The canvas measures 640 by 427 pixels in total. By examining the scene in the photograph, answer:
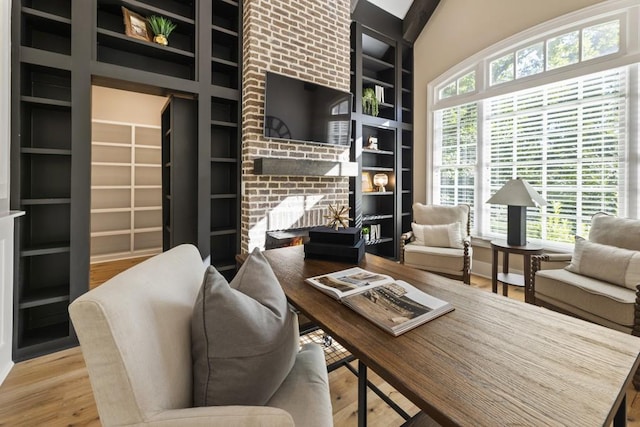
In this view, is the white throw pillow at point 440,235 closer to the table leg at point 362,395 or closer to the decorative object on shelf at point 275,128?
the decorative object on shelf at point 275,128

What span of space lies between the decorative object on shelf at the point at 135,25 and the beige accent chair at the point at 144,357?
2.52 meters

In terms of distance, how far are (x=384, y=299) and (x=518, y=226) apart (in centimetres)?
244

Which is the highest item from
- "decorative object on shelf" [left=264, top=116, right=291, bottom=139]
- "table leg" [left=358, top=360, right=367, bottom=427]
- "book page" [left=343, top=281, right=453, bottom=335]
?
"decorative object on shelf" [left=264, top=116, right=291, bottom=139]

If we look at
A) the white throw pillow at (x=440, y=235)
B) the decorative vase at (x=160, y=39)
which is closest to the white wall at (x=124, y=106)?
the decorative vase at (x=160, y=39)

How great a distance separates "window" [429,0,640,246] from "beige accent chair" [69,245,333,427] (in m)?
3.53

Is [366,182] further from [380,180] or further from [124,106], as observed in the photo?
[124,106]

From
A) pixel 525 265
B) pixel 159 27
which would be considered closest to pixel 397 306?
pixel 525 265

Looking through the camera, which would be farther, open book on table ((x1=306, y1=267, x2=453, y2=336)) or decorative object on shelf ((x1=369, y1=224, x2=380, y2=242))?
decorative object on shelf ((x1=369, y1=224, x2=380, y2=242))

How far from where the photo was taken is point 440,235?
134 inches

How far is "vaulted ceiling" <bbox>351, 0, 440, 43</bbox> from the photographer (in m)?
4.09

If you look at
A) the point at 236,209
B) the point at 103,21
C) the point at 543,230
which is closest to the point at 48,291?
the point at 236,209

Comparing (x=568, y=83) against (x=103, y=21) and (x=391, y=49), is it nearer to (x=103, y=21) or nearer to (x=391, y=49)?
(x=391, y=49)

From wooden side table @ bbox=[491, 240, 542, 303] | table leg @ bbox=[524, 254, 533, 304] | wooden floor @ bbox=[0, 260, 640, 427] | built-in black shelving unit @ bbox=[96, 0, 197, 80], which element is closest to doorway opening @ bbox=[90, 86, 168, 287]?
built-in black shelving unit @ bbox=[96, 0, 197, 80]

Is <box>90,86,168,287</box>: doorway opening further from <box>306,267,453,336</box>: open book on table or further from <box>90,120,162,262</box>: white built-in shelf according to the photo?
<box>306,267,453,336</box>: open book on table
